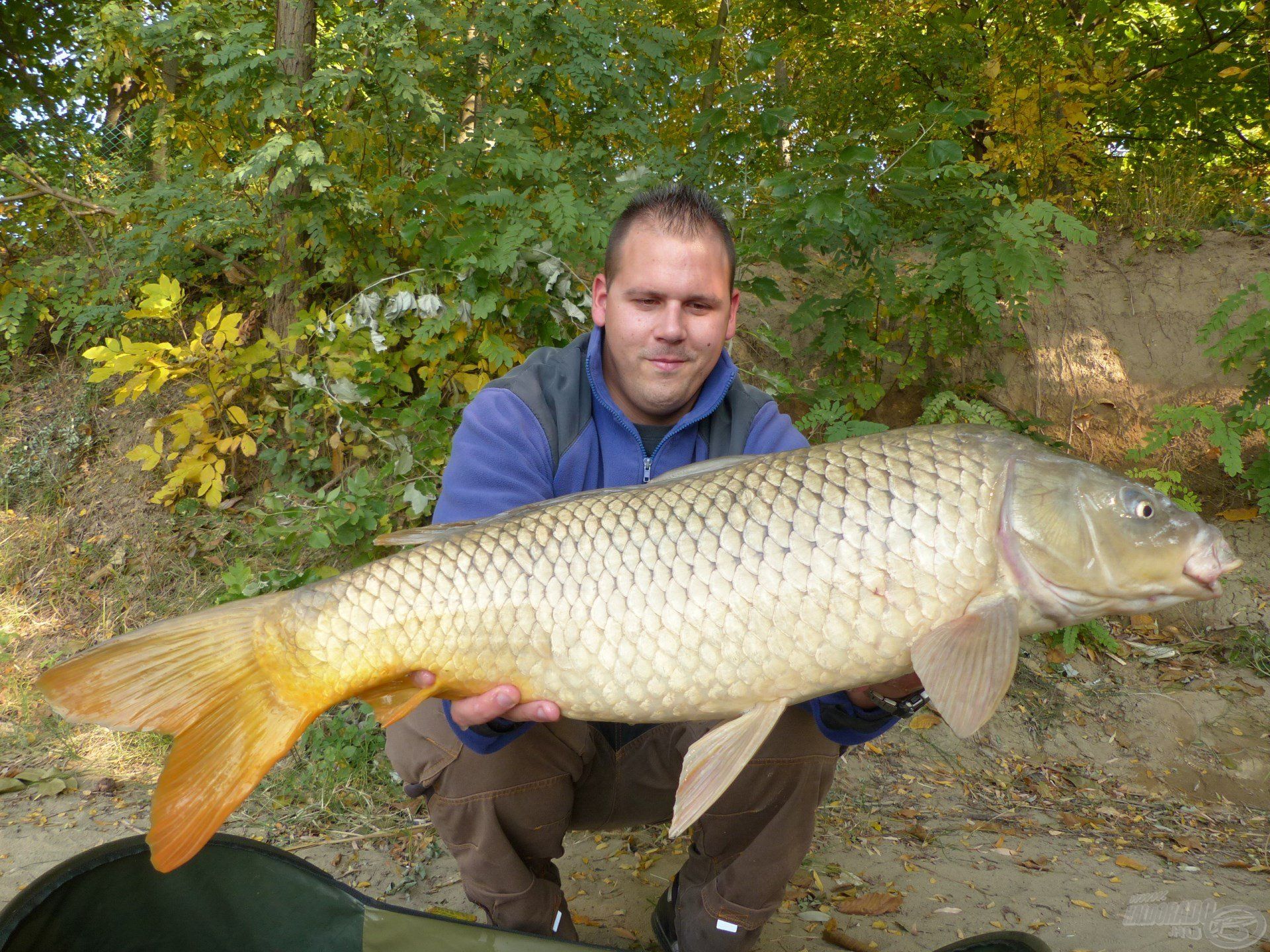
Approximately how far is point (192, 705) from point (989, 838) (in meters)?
1.90

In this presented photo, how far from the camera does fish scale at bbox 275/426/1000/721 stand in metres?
1.09

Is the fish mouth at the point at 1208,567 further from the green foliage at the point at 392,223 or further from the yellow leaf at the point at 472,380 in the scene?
the yellow leaf at the point at 472,380

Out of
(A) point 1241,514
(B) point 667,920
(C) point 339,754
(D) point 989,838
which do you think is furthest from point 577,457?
(A) point 1241,514

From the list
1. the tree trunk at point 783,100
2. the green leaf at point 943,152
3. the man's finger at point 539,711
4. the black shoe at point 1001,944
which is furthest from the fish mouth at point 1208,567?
the tree trunk at point 783,100

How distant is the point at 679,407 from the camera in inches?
68.0

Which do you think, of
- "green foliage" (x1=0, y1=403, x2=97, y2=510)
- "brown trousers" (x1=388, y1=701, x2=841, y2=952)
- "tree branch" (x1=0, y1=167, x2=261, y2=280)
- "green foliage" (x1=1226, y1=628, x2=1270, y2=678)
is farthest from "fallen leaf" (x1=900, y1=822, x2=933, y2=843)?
"green foliage" (x1=0, y1=403, x2=97, y2=510)

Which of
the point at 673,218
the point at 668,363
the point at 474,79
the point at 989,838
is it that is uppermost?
the point at 474,79

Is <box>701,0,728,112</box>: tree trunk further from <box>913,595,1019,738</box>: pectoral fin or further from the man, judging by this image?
<box>913,595,1019,738</box>: pectoral fin

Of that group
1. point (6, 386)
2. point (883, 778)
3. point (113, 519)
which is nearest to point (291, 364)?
point (113, 519)

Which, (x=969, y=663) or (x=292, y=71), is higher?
(x=292, y=71)

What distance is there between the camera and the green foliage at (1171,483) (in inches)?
119

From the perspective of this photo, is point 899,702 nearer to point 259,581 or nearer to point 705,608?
point 705,608

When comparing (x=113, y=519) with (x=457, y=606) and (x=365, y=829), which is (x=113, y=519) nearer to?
(x=365, y=829)

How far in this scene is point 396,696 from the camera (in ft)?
4.05
